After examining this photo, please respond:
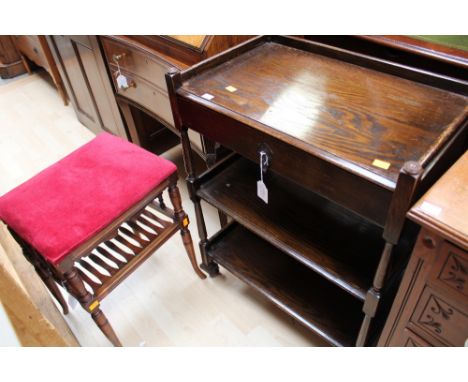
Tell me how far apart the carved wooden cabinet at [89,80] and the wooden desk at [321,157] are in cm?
82

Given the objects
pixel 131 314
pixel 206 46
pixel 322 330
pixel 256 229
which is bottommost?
pixel 131 314

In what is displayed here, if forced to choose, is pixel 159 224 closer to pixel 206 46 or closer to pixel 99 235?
pixel 99 235

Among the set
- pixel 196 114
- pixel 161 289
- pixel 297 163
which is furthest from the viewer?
pixel 161 289

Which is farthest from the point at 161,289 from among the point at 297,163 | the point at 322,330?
the point at 297,163

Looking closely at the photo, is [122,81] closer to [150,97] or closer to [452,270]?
[150,97]

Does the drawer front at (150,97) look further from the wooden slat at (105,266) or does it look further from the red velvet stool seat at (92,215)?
the wooden slat at (105,266)

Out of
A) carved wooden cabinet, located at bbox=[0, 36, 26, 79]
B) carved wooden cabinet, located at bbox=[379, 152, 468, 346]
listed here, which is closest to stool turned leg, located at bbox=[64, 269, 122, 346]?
carved wooden cabinet, located at bbox=[379, 152, 468, 346]

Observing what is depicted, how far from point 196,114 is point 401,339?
27.8 inches

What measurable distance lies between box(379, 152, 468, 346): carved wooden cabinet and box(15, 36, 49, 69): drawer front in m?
2.42

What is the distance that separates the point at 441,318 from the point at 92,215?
2.80 feet

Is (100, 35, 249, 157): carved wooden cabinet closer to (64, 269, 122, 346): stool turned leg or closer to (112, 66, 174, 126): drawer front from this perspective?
A: (112, 66, 174, 126): drawer front

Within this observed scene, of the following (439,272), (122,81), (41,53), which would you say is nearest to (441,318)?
(439,272)

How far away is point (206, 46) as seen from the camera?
1.13m

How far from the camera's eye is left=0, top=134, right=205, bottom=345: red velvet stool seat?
3.22ft
